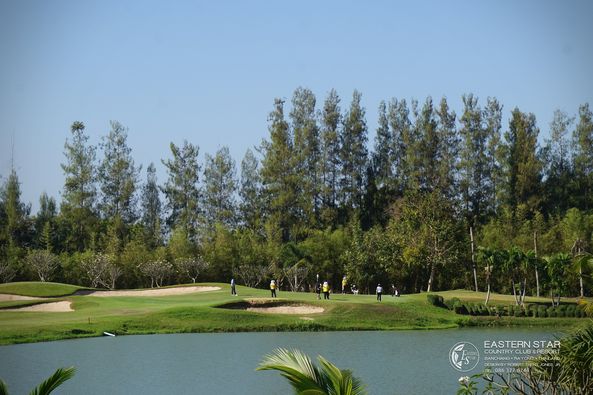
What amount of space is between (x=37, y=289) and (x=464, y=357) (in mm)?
37898

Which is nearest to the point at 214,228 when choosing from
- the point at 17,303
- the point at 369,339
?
the point at 17,303

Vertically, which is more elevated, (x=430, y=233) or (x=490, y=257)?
(x=430, y=233)

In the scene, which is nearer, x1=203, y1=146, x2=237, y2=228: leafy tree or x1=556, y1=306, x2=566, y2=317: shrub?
x1=556, y1=306, x2=566, y2=317: shrub

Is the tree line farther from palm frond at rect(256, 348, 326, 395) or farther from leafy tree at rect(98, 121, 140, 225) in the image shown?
palm frond at rect(256, 348, 326, 395)

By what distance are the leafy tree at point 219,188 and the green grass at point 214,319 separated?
41.8 m

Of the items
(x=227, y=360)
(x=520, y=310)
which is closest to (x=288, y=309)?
(x=520, y=310)

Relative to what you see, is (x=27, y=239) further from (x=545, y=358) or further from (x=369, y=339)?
(x=545, y=358)

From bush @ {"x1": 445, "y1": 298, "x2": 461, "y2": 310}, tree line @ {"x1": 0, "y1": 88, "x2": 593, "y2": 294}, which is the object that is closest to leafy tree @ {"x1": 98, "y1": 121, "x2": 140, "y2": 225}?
tree line @ {"x1": 0, "y1": 88, "x2": 593, "y2": 294}

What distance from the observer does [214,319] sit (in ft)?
153

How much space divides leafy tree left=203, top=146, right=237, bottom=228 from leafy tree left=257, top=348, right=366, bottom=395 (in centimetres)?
8535

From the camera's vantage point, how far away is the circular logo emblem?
3092 centimetres

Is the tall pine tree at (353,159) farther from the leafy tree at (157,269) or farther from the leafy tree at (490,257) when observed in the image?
the leafy tree at (490,257)

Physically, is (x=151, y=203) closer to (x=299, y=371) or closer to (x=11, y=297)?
(x=11, y=297)

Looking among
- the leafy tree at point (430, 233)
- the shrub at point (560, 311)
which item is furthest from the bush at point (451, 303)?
the leafy tree at point (430, 233)
